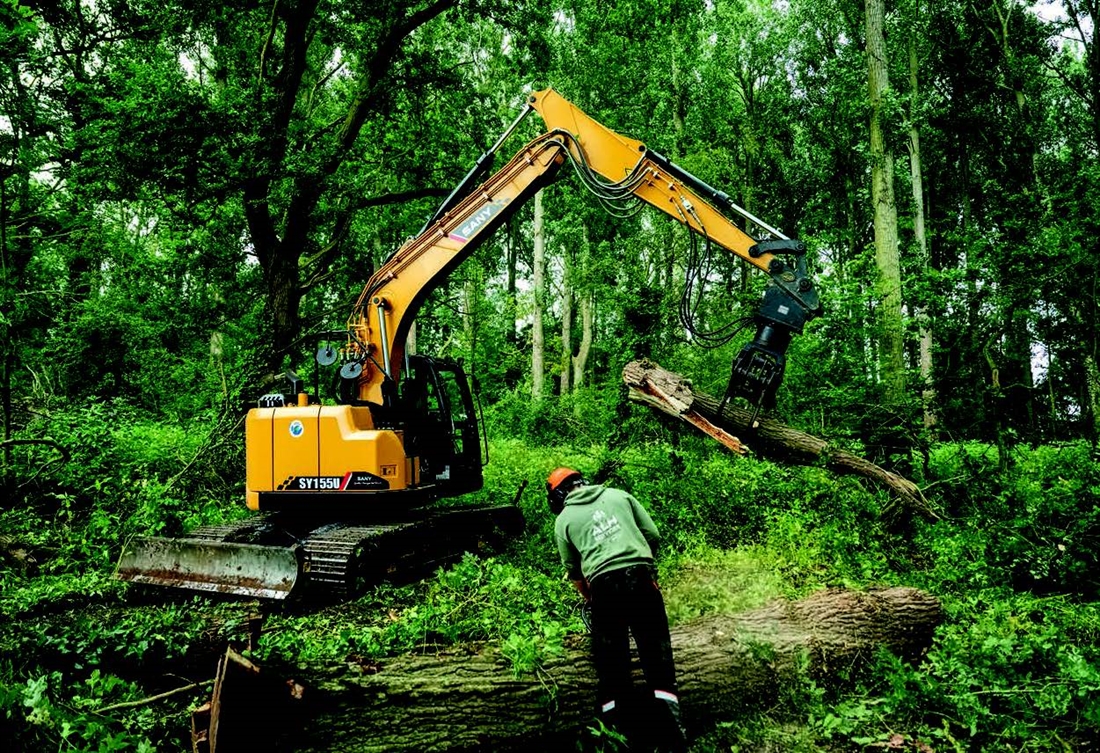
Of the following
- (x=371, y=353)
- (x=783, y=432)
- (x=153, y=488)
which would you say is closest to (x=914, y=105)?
(x=783, y=432)

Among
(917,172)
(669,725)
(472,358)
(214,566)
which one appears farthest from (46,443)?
(917,172)

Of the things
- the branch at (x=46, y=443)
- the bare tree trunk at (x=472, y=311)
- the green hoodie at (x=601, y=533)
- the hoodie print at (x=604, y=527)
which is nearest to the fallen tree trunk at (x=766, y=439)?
the green hoodie at (x=601, y=533)

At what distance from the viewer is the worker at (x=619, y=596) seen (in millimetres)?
3688

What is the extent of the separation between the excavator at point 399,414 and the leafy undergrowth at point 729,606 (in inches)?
15.5

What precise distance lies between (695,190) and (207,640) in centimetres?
567

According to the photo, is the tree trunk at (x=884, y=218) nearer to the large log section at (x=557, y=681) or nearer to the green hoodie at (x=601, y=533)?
the large log section at (x=557, y=681)

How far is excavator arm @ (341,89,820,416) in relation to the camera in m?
5.23

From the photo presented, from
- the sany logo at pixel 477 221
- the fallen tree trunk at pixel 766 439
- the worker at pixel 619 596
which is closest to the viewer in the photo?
the worker at pixel 619 596

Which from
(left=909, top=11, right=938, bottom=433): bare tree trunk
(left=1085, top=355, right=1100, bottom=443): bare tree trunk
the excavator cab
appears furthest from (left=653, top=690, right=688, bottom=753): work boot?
(left=909, top=11, right=938, bottom=433): bare tree trunk

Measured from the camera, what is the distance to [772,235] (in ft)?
18.8

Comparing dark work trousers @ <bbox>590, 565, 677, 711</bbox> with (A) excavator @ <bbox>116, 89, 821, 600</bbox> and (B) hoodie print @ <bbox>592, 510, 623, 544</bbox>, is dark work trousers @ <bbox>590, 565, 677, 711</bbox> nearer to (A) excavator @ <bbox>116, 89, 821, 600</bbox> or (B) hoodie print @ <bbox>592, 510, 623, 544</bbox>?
(B) hoodie print @ <bbox>592, 510, 623, 544</bbox>

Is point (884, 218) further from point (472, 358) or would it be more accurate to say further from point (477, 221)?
point (472, 358)

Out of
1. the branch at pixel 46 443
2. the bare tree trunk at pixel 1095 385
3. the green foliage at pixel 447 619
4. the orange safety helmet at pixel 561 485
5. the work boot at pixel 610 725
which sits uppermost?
the bare tree trunk at pixel 1095 385

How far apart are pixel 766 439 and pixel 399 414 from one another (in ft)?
13.3
